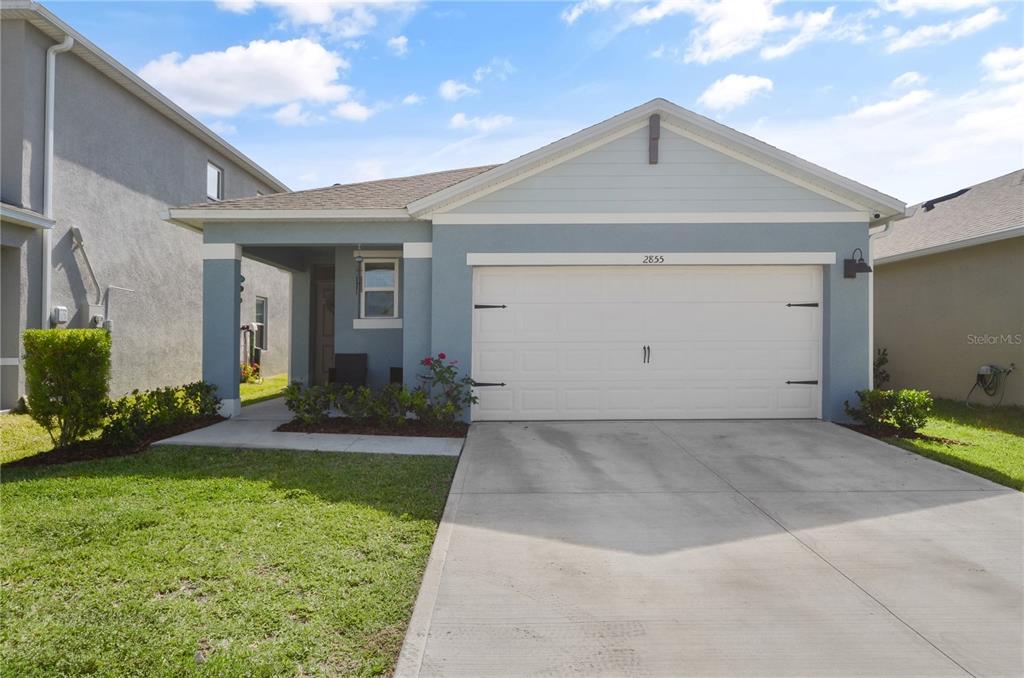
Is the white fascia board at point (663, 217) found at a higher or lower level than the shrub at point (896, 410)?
higher

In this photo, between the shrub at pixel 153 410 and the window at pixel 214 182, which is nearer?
the shrub at pixel 153 410

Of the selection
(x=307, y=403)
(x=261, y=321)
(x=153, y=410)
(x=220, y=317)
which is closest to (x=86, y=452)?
(x=153, y=410)

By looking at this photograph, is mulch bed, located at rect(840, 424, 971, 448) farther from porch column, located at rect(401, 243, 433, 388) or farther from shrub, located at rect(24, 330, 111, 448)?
shrub, located at rect(24, 330, 111, 448)

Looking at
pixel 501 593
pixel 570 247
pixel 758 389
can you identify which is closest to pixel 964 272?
pixel 758 389

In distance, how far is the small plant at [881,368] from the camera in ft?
41.5

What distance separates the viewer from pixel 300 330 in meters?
12.2

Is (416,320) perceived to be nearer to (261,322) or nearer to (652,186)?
(652,186)

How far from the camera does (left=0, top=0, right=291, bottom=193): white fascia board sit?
28.7 ft

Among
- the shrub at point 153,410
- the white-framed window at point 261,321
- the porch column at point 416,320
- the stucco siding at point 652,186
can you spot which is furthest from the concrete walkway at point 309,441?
the white-framed window at point 261,321

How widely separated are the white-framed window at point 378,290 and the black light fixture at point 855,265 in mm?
7183

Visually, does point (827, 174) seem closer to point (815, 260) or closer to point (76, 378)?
point (815, 260)

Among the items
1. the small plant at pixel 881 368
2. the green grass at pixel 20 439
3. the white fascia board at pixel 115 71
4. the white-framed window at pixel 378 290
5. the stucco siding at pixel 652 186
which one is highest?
the white fascia board at pixel 115 71

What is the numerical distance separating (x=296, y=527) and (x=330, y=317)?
30.2ft

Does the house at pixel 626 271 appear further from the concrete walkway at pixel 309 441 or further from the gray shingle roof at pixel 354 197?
the concrete walkway at pixel 309 441
